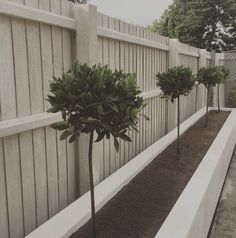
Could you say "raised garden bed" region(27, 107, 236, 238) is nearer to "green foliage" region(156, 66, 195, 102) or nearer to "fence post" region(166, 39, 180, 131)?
"green foliage" region(156, 66, 195, 102)

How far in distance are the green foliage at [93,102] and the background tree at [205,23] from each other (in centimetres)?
2447

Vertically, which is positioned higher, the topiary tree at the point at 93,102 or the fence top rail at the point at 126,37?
the fence top rail at the point at 126,37

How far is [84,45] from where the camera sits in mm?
3369

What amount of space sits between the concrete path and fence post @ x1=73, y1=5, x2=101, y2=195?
1696 mm

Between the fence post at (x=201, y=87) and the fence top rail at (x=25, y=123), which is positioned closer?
the fence top rail at (x=25, y=123)

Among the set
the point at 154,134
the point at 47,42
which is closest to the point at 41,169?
the point at 47,42

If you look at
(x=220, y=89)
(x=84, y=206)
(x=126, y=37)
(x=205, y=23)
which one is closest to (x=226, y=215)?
(x=84, y=206)

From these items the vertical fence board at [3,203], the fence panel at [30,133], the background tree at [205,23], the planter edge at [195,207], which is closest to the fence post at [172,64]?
the planter edge at [195,207]

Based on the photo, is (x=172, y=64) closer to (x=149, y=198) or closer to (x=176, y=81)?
(x=176, y=81)

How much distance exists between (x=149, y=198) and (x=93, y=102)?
67.4 inches

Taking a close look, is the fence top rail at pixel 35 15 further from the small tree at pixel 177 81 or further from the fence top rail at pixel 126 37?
the small tree at pixel 177 81

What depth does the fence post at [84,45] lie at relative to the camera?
133 inches

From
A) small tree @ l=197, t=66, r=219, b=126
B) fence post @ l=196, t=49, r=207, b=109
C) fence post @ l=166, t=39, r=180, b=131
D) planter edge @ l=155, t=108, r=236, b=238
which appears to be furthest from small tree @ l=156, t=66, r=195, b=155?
fence post @ l=196, t=49, r=207, b=109

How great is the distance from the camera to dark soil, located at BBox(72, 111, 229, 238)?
2.77 m
